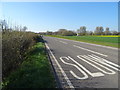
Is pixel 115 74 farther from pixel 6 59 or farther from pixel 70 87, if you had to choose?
pixel 6 59

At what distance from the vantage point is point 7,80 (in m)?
4.25

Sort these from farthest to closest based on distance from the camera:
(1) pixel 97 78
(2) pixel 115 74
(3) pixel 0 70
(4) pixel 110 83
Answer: (2) pixel 115 74
(1) pixel 97 78
(4) pixel 110 83
(3) pixel 0 70

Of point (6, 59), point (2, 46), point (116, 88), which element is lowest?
point (116, 88)

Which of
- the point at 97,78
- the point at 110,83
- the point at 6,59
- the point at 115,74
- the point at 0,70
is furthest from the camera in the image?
the point at 115,74

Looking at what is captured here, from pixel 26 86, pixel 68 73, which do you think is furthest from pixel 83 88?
pixel 26 86

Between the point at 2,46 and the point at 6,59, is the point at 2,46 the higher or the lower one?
the higher one

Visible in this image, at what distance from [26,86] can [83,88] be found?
202cm

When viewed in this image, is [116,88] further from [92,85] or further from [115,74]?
[115,74]

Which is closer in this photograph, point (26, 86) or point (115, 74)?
point (26, 86)

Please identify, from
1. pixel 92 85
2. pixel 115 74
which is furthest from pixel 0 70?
pixel 115 74

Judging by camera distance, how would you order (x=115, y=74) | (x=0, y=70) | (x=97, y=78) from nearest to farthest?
(x=0, y=70)
(x=97, y=78)
(x=115, y=74)

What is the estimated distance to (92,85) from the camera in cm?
391

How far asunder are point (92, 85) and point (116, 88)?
0.84m

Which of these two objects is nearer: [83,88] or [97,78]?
[83,88]
